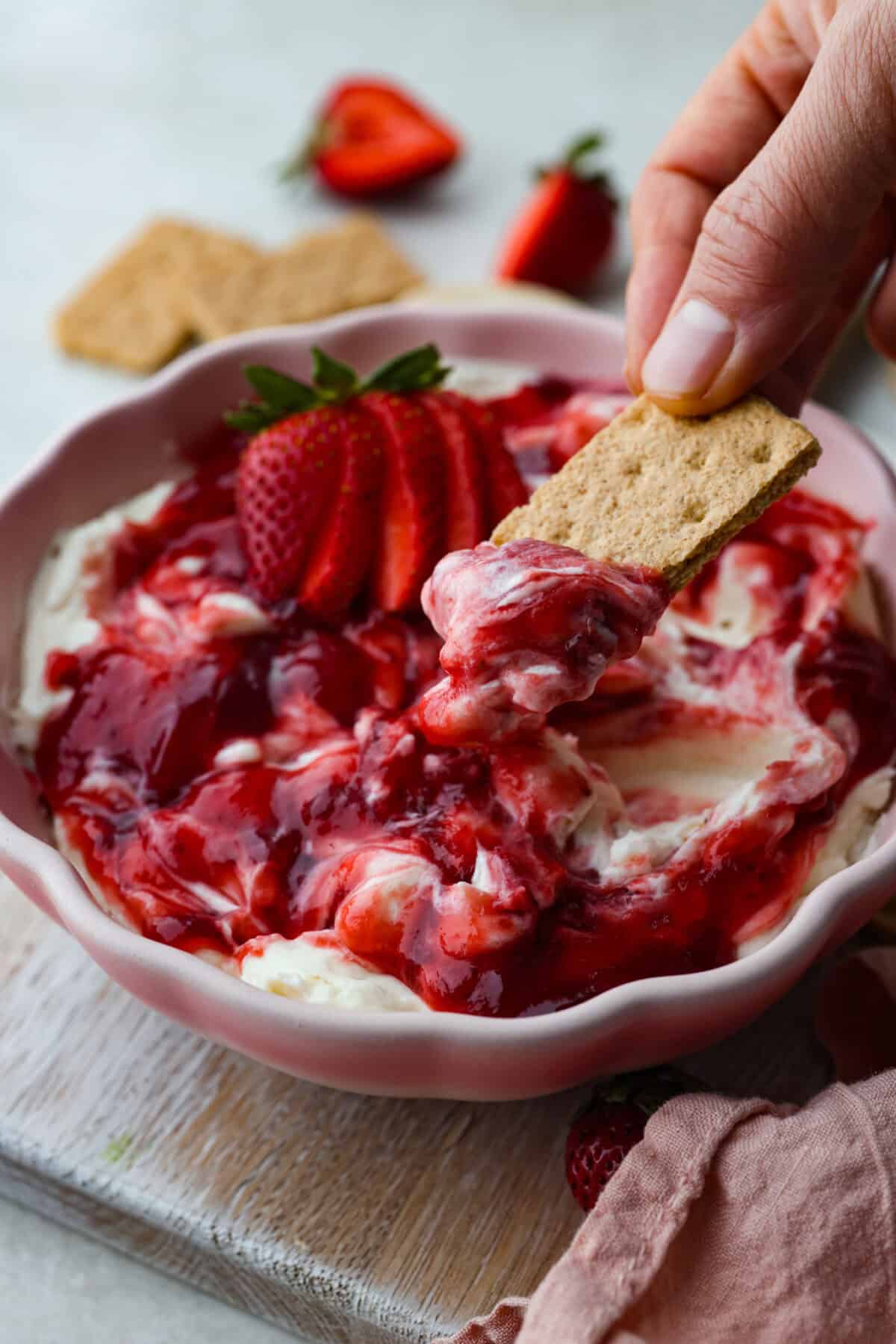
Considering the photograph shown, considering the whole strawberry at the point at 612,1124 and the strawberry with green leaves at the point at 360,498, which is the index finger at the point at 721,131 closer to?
the strawberry with green leaves at the point at 360,498

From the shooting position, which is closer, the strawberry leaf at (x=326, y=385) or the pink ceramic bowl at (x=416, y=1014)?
the pink ceramic bowl at (x=416, y=1014)

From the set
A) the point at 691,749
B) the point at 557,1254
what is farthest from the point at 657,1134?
the point at 691,749

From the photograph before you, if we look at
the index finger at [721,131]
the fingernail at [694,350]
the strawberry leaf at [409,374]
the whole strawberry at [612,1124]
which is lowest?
the whole strawberry at [612,1124]

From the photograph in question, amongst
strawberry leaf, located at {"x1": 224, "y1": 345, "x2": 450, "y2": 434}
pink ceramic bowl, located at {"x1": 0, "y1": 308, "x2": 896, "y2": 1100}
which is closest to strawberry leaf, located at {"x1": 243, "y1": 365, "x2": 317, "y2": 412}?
strawberry leaf, located at {"x1": 224, "y1": 345, "x2": 450, "y2": 434}

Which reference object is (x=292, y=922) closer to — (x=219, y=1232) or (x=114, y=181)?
(x=219, y=1232)

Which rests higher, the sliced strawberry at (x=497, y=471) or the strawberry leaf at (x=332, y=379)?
the strawberry leaf at (x=332, y=379)

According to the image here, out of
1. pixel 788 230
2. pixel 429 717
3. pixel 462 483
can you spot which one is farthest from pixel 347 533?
pixel 788 230

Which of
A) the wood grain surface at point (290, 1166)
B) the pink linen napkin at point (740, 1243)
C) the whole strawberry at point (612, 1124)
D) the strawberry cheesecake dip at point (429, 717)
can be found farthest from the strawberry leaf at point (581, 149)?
the pink linen napkin at point (740, 1243)

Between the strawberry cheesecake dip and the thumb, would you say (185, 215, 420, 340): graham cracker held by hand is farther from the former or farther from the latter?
the thumb
